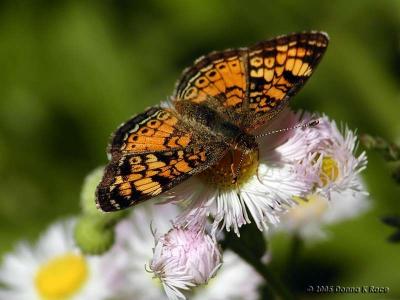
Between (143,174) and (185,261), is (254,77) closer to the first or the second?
(143,174)

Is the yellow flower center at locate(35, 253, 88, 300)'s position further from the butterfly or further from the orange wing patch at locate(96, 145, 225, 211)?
the orange wing patch at locate(96, 145, 225, 211)

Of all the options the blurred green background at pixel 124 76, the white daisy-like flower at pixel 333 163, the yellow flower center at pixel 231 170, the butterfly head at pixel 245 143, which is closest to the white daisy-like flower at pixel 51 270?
the blurred green background at pixel 124 76

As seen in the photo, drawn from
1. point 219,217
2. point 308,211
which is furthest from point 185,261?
point 308,211

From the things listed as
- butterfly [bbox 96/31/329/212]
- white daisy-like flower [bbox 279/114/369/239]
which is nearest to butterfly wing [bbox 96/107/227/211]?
butterfly [bbox 96/31/329/212]

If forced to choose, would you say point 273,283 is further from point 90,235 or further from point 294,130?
point 90,235

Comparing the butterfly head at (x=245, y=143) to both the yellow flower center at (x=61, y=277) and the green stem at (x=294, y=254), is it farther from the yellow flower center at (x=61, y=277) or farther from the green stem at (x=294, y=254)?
the yellow flower center at (x=61, y=277)

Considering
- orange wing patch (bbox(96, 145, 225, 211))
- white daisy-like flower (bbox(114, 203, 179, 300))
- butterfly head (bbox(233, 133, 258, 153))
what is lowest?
white daisy-like flower (bbox(114, 203, 179, 300))

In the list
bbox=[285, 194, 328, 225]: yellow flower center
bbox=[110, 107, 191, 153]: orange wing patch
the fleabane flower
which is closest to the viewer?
the fleabane flower
